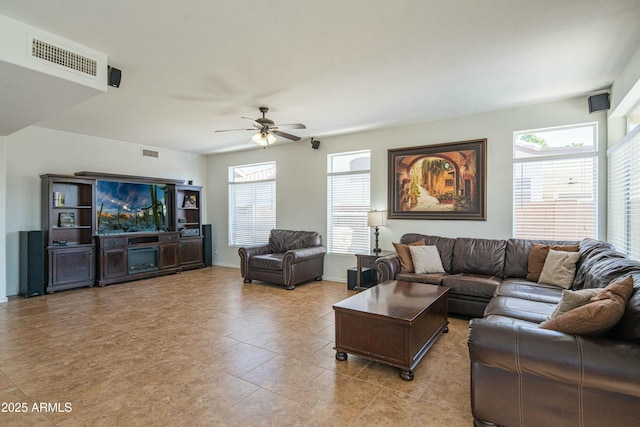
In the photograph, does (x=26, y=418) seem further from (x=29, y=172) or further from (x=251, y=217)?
(x=251, y=217)

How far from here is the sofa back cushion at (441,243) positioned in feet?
14.7

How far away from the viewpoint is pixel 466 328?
3.59 metres

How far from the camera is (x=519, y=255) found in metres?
4.02

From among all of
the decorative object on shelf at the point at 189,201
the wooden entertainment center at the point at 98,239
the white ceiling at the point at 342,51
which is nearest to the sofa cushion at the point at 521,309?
the white ceiling at the point at 342,51

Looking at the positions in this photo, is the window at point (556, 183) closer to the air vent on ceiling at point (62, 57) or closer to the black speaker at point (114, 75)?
the black speaker at point (114, 75)

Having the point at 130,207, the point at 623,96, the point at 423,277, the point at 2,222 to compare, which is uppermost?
the point at 623,96

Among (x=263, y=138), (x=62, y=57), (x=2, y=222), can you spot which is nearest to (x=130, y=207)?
(x=2, y=222)

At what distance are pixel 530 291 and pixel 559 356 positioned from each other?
5.86 feet

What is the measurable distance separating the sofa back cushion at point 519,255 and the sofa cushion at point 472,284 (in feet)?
0.87

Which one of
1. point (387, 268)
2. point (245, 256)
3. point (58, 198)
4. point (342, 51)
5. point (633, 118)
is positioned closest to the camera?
point (342, 51)

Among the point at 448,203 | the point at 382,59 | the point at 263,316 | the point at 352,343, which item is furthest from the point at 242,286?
the point at 382,59

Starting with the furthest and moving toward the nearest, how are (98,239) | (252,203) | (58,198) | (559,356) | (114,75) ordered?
(252,203) < (98,239) < (58,198) < (114,75) < (559,356)

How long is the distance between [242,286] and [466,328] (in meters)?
3.71

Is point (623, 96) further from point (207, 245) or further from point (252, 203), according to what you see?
point (207, 245)
